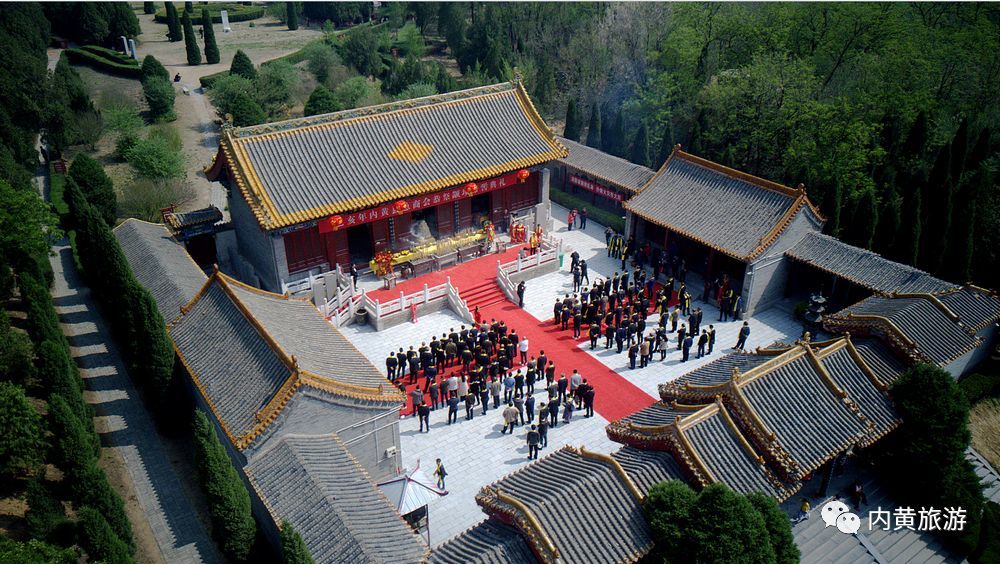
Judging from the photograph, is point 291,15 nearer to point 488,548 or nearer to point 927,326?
point 927,326

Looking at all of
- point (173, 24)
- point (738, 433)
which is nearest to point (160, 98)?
point (173, 24)

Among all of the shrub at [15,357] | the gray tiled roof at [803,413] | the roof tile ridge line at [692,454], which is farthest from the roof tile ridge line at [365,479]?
the shrub at [15,357]

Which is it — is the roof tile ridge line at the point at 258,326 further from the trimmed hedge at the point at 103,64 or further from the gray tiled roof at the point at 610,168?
the trimmed hedge at the point at 103,64

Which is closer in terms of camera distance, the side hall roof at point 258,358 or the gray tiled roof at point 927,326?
the side hall roof at point 258,358

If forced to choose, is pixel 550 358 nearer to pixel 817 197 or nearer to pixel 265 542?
pixel 265 542

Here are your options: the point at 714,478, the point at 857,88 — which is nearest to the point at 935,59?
the point at 857,88

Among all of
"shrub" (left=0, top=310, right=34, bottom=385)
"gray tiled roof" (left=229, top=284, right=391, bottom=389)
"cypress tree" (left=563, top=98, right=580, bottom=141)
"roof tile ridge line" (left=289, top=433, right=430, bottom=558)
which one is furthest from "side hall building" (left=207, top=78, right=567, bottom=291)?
"roof tile ridge line" (left=289, top=433, right=430, bottom=558)
